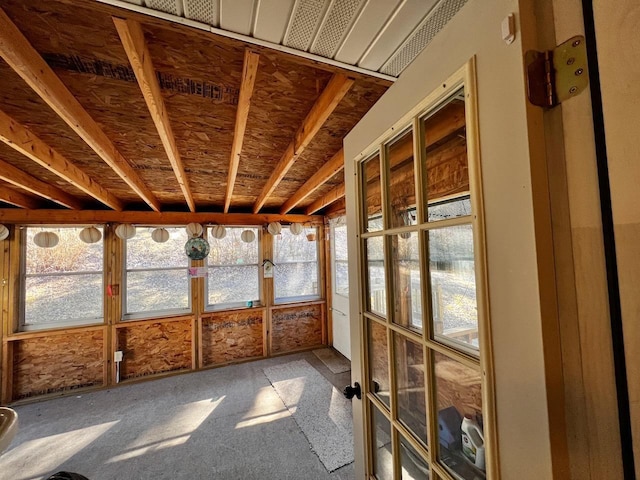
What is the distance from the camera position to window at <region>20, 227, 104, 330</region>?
330 cm

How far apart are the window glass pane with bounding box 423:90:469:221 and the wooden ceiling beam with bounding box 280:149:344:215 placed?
4.76ft

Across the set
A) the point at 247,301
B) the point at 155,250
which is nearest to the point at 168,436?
the point at 247,301

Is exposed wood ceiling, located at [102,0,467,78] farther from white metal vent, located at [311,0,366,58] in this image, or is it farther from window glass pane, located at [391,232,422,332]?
window glass pane, located at [391,232,422,332]

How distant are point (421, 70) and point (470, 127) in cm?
Answer: 29

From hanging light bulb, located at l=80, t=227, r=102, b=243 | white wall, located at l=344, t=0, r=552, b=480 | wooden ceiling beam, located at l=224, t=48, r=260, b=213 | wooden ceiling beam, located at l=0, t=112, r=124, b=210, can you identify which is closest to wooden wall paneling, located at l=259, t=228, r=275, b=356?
hanging light bulb, located at l=80, t=227, r=102, b=243

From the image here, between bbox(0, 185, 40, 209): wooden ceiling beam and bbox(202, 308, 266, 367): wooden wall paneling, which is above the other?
bbox(0, 185, 40, 209): wooden ceiling beam

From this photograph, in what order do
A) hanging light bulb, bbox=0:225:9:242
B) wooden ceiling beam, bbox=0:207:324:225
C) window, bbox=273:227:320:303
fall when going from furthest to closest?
1. window, bbox=273:227:320:303
2. wooden ceiling beam, bbox=0:207:324:225
3. hanging light bulb, bbox=0:225:9:242

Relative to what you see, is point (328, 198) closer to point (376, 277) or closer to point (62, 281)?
point (376, 277)

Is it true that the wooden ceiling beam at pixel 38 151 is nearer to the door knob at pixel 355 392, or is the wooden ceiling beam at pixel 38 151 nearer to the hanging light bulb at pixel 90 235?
the hanging light bulb at pixel 90 235

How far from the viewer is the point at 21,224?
10.6ft

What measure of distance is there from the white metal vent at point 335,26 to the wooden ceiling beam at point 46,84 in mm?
1125

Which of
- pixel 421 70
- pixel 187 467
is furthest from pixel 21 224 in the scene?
pixel 421 70

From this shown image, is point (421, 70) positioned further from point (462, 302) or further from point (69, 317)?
point (69, 317)

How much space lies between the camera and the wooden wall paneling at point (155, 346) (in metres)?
3.59
